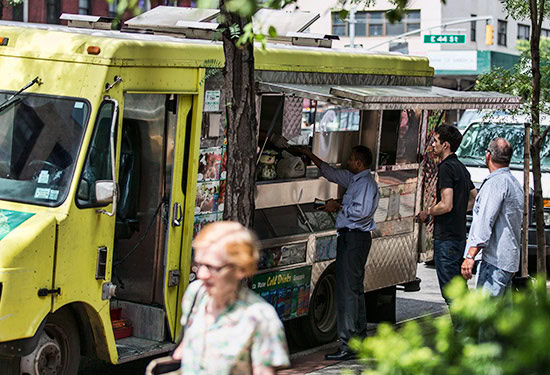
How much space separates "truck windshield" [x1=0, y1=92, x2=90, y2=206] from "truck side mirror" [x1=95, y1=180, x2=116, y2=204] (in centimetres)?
22

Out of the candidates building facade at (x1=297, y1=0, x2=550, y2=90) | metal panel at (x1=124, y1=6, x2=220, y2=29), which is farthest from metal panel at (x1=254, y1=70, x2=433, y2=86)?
building facade at (x1=297, y1=0, x2=550, y2=90)

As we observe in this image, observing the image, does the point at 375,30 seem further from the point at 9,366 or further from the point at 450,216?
the point at 9,366

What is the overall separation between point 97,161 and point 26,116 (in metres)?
0.62

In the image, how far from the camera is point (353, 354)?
8.84 m

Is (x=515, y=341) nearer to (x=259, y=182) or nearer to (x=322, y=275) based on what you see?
(x=259, y=182)

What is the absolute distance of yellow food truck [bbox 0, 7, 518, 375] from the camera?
6.62 metres

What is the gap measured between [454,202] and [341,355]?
1636mm

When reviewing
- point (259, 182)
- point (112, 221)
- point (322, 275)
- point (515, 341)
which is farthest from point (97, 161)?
point (515, 341)

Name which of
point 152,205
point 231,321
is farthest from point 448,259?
point 231,321

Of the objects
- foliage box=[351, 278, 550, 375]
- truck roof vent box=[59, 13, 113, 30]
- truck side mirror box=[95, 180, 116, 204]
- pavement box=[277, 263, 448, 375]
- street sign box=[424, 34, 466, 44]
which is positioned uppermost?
street sign box=[424, 34, 466, 44]

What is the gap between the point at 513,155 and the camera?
14195 mm

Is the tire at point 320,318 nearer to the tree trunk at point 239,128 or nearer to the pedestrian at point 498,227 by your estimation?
the pedestrian at point 498,227

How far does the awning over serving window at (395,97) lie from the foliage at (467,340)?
5.03 m

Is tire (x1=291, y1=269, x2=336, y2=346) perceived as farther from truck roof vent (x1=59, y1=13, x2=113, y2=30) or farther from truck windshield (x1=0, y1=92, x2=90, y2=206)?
truck windshield (x1=0, y1=92, x2=90, y2=206)
